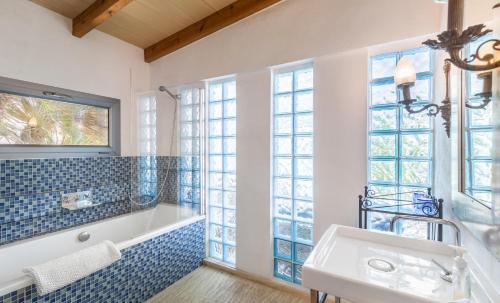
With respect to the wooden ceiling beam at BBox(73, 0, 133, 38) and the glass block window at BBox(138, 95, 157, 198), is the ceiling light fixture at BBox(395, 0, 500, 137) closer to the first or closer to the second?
the wooden ceiling beam at BBox(73, 0, 133, 38)

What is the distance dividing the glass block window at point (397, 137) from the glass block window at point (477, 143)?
0.72 m

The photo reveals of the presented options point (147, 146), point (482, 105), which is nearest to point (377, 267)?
point (482, 105)

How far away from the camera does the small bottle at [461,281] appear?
80 cm

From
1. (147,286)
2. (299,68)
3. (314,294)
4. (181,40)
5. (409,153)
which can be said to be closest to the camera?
(314,294)

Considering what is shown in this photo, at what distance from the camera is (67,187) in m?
2.27

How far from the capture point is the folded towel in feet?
4.57

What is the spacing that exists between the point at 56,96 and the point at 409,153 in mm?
3205

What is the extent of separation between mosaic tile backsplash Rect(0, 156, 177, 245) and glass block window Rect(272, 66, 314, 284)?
133 centimetres

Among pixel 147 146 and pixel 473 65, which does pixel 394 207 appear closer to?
pixel 473 65

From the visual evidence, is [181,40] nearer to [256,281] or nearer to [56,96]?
[56,96]

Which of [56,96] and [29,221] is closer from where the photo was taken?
[29,221]

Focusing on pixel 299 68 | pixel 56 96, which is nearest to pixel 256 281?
pixel 299 68

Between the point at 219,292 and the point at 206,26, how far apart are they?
272 cm

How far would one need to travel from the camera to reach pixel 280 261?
2271 mm
